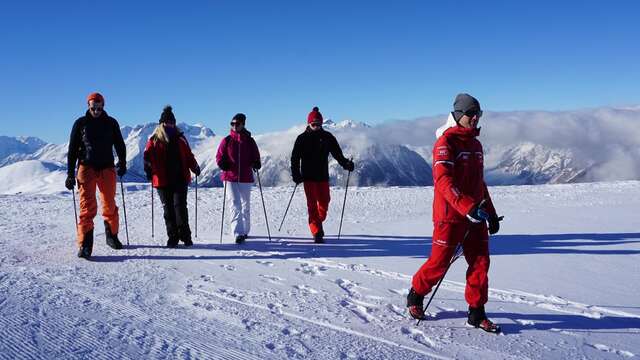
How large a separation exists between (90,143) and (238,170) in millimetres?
2251

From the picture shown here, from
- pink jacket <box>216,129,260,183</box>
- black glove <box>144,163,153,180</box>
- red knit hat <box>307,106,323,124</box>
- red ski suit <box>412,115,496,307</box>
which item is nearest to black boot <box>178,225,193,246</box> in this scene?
black glove <box>144,163,153,180</box>

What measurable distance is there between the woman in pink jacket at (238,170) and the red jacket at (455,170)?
4183 millimetres

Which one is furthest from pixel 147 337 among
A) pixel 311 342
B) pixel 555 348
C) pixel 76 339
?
A: pixel 555 348

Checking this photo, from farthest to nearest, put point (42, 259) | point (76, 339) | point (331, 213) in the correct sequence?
point (331, 213) → point (42, 259) → point (76, 339)

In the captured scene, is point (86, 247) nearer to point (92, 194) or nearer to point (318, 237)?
point (92, 194)

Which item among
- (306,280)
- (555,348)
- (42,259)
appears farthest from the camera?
(42,259)

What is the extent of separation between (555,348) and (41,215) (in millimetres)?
10292

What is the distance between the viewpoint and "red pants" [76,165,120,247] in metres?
6.09

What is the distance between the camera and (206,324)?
12.3 feet

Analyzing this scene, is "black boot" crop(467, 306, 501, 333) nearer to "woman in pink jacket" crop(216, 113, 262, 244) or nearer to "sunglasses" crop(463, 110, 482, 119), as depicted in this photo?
"sunglasses" crop(463, 110, 482, 119)

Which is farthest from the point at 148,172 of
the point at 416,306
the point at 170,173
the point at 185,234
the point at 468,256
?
the point at 468,256

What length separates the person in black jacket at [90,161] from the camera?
6090 millimetres

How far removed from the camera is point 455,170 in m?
3.96

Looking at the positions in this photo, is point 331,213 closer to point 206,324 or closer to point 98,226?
point 98,226
